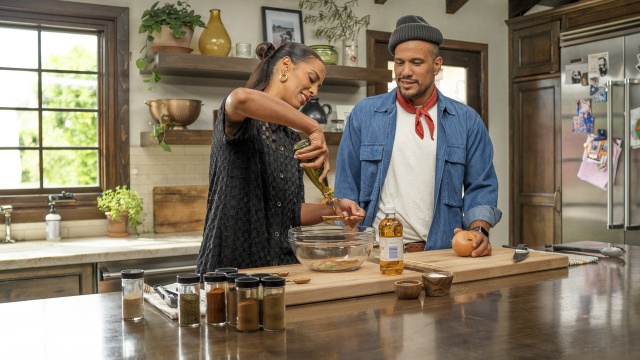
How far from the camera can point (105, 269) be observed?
3.48 meters

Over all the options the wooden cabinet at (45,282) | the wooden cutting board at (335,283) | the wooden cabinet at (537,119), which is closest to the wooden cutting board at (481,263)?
the wooden cutting board at (335,283)

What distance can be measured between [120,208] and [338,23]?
2.05 m

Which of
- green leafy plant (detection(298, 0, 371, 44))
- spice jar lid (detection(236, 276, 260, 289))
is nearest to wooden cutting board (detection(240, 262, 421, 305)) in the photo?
spice jar lid (detection(236, 276, 260, 289))

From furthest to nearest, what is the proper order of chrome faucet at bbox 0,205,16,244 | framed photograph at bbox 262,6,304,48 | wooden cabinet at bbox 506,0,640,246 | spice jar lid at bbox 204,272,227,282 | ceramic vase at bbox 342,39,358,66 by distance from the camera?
wooden cabinet at bbox 506,0,640,246 < ceramic vase at bbox 342,39,358,66 < framed photograph at bbox 262,6,304,48 < chrome faucet at bbox 0,205,16,244 < spice jar lid at bbox 204,272,227,282

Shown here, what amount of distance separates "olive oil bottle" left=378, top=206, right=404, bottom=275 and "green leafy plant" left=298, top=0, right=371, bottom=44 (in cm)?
312

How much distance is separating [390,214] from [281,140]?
47 centimetres

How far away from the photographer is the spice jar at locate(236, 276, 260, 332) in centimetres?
147

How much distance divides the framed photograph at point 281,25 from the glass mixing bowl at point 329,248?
2.75 metres

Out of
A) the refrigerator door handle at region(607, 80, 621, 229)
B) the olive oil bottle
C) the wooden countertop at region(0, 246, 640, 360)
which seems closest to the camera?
the wooden countertop at region(0, 246, 640, 360)

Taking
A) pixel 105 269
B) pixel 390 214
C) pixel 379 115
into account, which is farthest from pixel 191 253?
pixel 390 214

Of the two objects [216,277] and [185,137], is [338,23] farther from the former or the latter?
[216,277]

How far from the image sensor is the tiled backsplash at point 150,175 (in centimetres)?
407

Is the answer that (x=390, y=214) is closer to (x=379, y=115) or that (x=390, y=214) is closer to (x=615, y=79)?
(x=379, y=115)

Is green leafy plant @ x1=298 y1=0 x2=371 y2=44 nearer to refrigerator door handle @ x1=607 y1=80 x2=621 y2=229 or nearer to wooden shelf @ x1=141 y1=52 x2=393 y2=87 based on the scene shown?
wooden shelf @ x1=141 y1=52 x2=393 y2=87
